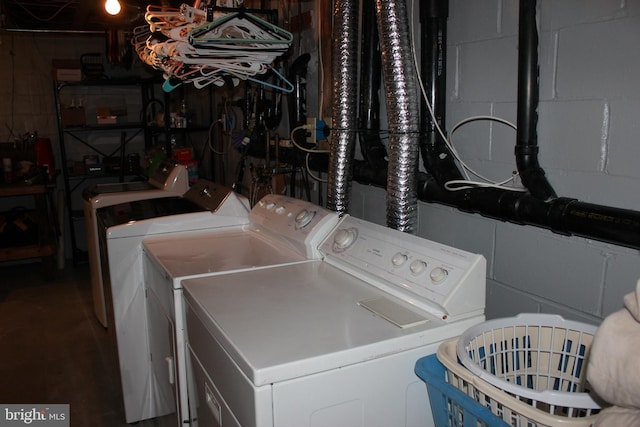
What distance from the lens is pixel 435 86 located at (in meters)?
1.77

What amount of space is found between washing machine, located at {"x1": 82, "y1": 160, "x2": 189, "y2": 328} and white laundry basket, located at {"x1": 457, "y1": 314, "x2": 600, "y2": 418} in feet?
7.47

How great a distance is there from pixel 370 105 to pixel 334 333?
1185mm

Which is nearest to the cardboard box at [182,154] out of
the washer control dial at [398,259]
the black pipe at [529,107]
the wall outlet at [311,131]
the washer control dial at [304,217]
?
the wall outlet at [311,131]

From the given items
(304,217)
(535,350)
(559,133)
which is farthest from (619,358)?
(304,217)

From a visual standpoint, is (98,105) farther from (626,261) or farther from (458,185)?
(626,261)

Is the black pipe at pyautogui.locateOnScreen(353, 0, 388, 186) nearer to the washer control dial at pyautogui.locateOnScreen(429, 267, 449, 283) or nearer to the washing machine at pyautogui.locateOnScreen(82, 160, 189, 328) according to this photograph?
the washer control dial at pyautogui.locateOnScreen(429, 267, 449, 283)

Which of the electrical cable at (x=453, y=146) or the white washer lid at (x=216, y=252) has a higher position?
the electrical cable at (x=453, y=146)

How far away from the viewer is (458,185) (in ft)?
5.67

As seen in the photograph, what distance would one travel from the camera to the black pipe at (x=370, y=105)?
2.06 meters

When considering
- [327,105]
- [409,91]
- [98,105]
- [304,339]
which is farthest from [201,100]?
[304,339]

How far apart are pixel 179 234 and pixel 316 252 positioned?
77 centimetres

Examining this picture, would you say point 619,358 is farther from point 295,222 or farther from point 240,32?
point 240,32

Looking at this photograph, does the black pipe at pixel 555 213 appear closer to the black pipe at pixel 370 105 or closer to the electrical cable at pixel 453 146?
the electrical cable at pixel 453 146

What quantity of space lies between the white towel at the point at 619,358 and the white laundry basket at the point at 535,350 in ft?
1.52
